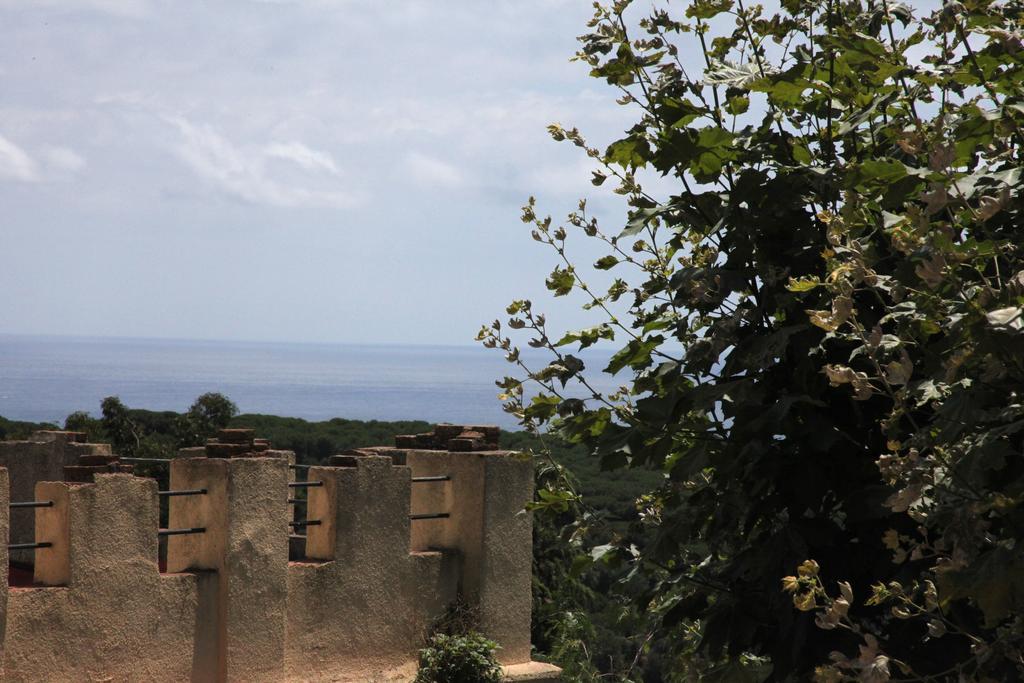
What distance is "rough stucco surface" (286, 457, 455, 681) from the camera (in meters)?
7.46

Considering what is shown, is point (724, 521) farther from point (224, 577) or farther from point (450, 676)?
point (450, 676)

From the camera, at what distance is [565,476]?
14.5 feet

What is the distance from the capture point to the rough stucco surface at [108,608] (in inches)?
247

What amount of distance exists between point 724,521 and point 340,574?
4585 mm

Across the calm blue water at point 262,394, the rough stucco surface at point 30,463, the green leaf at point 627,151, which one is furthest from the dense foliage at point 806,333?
the calm blue water at point 262,394

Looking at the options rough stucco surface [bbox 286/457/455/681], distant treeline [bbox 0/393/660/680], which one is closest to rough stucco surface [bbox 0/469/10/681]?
rough stucco surface [bbox 286/457/455/681]

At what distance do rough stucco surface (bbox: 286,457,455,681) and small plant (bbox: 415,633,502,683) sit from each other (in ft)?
0.45

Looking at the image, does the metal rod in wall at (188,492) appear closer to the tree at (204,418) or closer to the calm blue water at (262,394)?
the tree at (204,418)

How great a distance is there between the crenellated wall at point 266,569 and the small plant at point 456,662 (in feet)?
0.45

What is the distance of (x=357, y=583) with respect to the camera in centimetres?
766

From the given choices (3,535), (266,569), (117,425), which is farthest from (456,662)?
(117,425)

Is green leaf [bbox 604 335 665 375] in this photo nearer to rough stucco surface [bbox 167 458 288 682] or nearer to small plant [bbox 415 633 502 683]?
rough stucco surface [bbox 167 458 288 682]

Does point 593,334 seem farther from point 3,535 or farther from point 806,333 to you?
point 3,535

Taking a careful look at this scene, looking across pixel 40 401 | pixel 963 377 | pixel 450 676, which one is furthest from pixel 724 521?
pixel 40 401
